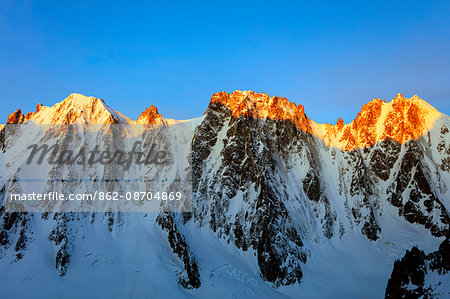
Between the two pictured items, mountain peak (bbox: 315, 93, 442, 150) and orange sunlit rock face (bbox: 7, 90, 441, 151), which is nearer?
mountain peak (bbox: 315, 93, 442, 150)

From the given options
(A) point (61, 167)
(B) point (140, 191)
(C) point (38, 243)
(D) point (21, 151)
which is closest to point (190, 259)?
(B) point (140, 191)

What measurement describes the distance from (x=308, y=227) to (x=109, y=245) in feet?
204

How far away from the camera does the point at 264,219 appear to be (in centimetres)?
11162

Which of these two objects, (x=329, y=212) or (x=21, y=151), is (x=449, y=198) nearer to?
(x=329, y=212)

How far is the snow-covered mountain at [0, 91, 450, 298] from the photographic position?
10156cm

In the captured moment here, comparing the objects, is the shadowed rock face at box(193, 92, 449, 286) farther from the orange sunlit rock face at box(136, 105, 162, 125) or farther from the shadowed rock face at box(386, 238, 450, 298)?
the shadowed rock face at box(386, 238, 450, 298)

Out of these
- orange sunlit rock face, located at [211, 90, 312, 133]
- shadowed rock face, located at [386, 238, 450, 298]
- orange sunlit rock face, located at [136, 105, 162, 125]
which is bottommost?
shadowed rock face, located at [386, 238, 450, 298]

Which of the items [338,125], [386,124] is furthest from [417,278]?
[338,125]

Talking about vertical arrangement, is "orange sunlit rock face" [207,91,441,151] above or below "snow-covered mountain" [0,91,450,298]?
above

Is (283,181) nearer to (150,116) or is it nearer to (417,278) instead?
(150,116)

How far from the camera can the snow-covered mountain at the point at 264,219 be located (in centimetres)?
10156

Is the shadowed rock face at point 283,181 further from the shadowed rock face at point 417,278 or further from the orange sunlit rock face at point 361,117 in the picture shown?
the shadowed rock face at point 417,278

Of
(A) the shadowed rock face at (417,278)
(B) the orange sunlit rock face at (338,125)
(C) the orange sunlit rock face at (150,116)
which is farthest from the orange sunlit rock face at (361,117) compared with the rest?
(A) the shadowed rock face at (417,278)

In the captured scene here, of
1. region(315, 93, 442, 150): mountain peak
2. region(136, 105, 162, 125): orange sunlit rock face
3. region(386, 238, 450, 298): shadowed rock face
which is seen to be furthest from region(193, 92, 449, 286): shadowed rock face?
region(386, 238, 450, 298): shadowed rock face
